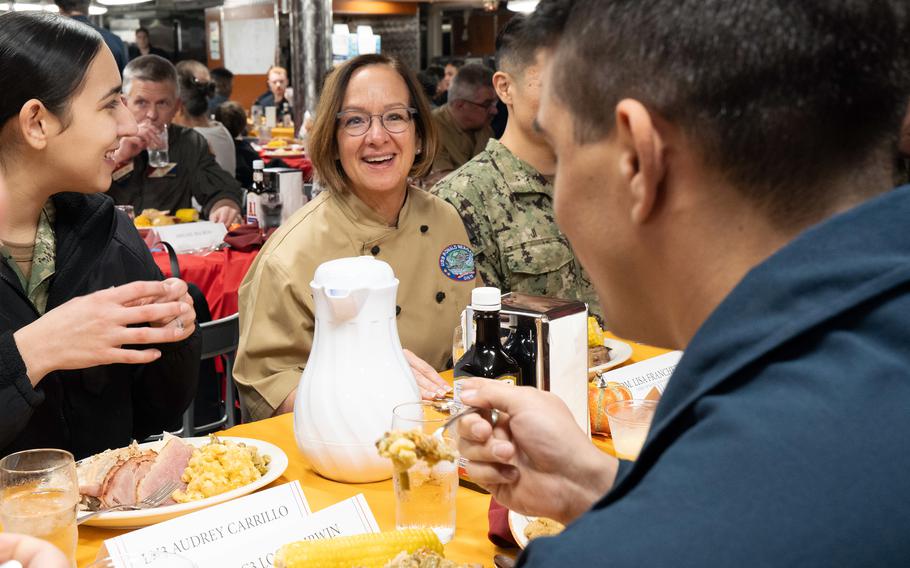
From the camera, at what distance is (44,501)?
1.35 metres

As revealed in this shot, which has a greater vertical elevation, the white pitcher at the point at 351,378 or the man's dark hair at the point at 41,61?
the man's dark hair at the point at 41,61

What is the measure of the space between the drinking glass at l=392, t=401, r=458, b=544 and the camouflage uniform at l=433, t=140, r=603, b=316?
68.4 inches

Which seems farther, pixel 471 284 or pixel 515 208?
pixel 515 208

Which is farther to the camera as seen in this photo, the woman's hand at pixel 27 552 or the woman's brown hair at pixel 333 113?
the woman's brown hair at pixel 333 113

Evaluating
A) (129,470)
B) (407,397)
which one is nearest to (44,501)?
(129,470)

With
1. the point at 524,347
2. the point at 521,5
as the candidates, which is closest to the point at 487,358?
the point at 524,347

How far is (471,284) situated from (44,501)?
1.66 meters

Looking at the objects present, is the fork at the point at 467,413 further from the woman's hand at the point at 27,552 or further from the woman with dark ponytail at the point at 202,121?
the woman with dark ponytail at the point at 202,121

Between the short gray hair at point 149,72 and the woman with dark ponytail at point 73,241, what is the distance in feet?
10.7

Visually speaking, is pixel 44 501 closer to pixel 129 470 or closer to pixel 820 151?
pixel 129 470

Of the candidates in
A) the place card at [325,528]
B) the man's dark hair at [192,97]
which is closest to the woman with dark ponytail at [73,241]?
the place card at [325,528]

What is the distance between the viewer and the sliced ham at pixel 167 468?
154cm

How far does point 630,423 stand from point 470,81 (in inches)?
246

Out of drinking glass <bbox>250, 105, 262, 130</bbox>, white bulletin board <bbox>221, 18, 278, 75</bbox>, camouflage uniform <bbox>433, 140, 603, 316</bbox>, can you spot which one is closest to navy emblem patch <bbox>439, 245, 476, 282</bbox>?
camouflage uniform <bbox>433, 140, 603, 316</bbox>
